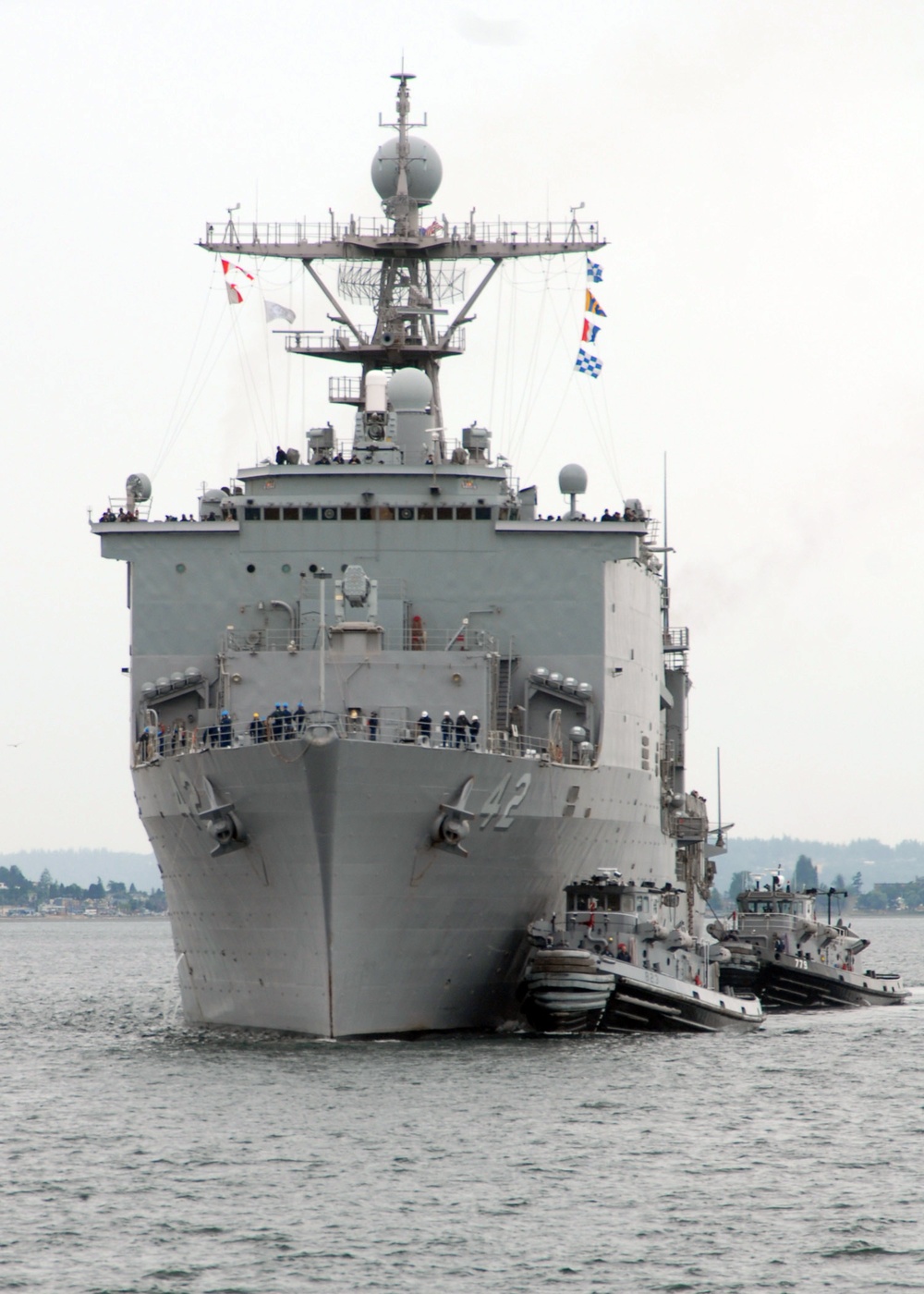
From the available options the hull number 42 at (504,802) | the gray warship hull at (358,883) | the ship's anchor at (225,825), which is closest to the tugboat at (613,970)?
the gray warship hull at (358,883)

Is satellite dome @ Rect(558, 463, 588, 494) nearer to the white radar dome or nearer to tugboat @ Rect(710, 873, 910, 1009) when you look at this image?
the white radar dome

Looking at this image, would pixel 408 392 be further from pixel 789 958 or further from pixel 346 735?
pixel 789 958

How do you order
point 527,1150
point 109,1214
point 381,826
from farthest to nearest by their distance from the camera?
1. point 381,826
2. point 527,1150
3. point 109,1214

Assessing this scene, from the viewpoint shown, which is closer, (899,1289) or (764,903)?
(899,1289)

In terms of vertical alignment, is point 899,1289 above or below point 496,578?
below

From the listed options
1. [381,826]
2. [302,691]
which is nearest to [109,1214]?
[381,826]

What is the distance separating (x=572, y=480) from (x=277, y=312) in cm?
666

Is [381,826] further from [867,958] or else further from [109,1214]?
[867,958]

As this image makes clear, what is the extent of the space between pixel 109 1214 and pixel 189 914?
43.7ft

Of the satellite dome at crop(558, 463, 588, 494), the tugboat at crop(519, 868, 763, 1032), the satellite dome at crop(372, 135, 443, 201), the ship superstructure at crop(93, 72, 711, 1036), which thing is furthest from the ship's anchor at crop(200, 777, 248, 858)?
the satellite dome at crop(372, 135, 443, 201)

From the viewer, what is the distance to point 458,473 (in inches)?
1467

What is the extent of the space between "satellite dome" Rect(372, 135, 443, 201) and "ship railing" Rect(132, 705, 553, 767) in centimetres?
1336

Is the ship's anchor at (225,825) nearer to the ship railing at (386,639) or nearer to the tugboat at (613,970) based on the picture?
the ship railing at (386,639)

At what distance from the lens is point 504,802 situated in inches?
1268
